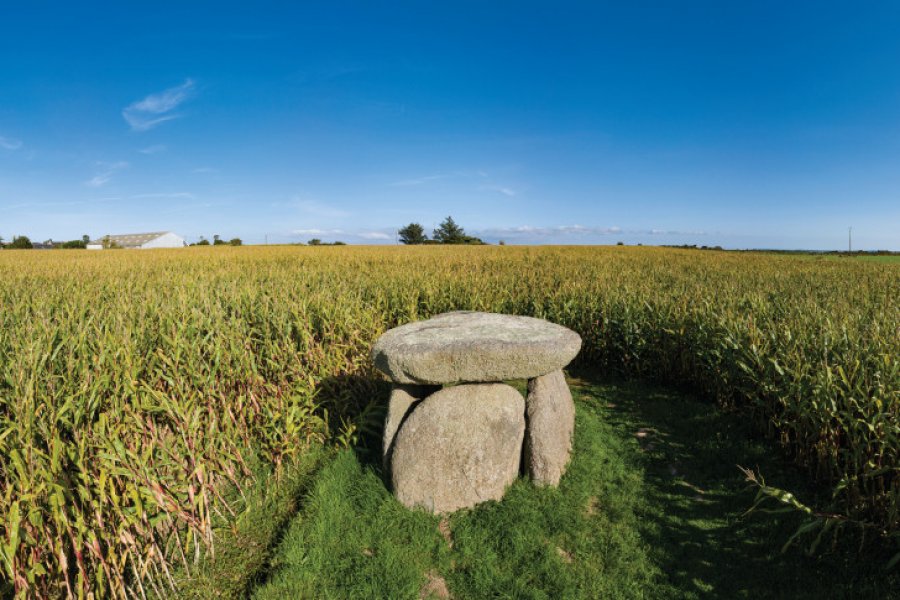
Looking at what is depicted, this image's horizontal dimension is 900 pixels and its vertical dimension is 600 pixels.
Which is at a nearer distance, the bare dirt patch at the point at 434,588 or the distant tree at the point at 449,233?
the bare dirt patch at the point at 434,588

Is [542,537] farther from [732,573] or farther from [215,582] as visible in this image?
[215,582]

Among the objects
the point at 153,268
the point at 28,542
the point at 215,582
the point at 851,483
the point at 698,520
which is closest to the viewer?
the point at 28,542

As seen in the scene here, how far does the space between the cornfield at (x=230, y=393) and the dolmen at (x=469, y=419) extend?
1508 millimetres

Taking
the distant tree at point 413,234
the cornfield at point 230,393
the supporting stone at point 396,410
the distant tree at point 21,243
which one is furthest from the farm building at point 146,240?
the supporting stone at point 396,410

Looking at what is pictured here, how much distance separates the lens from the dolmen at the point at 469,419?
178 inches

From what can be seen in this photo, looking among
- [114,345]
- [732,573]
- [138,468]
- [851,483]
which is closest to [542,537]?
[732,573]

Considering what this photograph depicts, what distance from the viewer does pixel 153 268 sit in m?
14.8

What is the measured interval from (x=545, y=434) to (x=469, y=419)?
38.3 inches

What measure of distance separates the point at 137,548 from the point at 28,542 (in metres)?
0.74

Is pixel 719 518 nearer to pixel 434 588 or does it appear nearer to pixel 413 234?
pixel 434 588

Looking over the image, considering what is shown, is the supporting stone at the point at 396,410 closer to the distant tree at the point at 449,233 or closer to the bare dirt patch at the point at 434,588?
the bare dirt patch at the point at 434,588

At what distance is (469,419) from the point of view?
4.58 meters

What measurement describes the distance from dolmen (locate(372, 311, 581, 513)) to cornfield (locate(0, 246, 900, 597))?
1508mm

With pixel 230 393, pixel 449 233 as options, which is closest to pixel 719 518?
pixel 230 393
